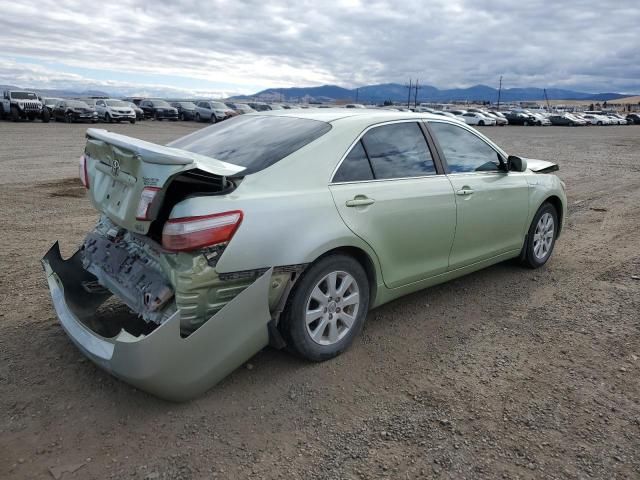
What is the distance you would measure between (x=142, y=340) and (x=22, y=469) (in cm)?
81

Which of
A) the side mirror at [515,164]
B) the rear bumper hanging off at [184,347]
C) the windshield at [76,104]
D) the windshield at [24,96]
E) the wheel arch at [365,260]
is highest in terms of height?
the windshield at [24,96]

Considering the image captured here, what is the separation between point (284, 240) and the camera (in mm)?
3184

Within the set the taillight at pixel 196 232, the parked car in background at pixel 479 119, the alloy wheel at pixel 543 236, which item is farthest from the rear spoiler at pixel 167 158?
the parked car in background at pixel 479 119

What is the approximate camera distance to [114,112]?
34.6 metres

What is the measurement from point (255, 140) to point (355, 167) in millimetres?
742

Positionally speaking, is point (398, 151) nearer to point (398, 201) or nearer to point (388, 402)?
point (398, 201)

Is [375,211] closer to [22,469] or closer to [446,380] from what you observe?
[446,380]

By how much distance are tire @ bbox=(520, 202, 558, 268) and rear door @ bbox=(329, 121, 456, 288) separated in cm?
151

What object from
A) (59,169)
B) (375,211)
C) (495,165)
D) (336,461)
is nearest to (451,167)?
(495,165)

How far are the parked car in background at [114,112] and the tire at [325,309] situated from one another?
114 feet

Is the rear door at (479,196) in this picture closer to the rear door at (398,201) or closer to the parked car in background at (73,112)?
the rear door at (398,201)

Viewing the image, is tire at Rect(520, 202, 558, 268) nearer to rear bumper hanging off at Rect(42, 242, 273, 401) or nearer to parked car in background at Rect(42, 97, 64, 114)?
rear bumper hanging off at Rect(42, 242, 273, 401)

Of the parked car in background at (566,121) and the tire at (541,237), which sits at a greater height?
the parked car in background at (566,121)

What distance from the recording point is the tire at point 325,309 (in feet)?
10.9
